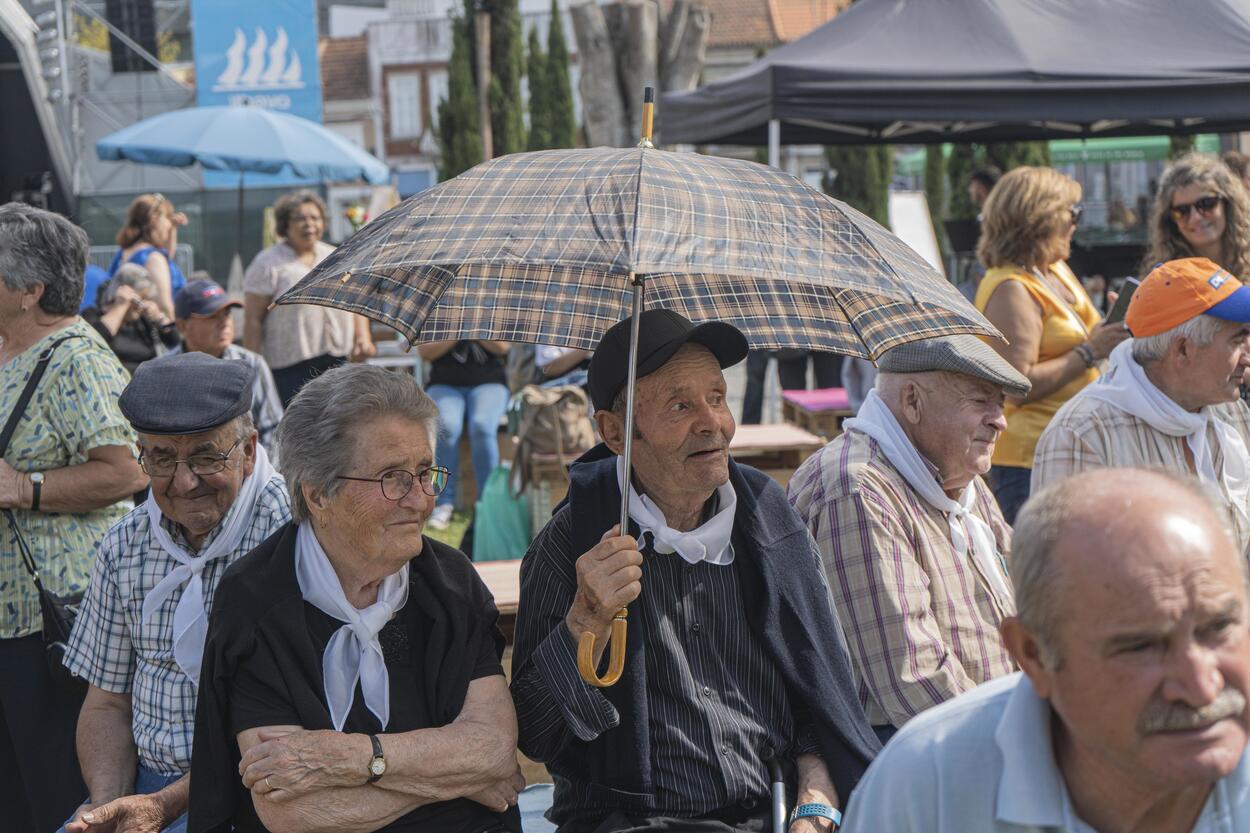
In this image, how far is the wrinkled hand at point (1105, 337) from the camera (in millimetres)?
4871

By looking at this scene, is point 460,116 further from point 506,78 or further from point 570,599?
point 570,599

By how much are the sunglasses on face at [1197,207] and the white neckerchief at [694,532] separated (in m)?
3.00

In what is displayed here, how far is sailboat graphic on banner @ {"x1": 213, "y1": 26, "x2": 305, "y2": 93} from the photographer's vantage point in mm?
27422

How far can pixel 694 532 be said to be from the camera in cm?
287

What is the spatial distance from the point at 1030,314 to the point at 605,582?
2995 millimetres

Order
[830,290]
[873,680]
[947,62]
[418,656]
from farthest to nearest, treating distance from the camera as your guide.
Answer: [947,62]
[830,290]
[873,680]
[418,656]

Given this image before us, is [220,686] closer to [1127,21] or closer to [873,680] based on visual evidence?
[873,680]

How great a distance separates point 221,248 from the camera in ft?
72.6

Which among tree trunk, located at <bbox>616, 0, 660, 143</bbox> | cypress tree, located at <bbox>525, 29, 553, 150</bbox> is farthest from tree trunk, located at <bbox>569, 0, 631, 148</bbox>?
cypress tree, located at <bbox>525, 29, 553, 150</bbox>

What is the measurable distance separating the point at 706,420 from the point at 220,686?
1138mm

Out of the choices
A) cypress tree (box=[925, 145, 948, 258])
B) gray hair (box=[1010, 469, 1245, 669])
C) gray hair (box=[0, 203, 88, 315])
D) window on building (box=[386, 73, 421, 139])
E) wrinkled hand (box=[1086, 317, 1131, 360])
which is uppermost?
gray hair (box=[1010, 469, 1245, 669])

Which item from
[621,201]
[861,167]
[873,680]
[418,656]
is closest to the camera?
[621,201]

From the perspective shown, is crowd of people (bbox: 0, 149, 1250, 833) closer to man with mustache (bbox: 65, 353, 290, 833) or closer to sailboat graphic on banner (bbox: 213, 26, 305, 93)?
man with mustache (bbox: 65, 353, 290, 833)

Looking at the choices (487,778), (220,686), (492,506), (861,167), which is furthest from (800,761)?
(861,167)
